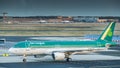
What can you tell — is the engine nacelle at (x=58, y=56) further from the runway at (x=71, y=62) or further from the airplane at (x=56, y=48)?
the runway at (x=71, y=62)

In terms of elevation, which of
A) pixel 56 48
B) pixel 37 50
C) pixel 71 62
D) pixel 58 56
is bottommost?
pixel 71 62

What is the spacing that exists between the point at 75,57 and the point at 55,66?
912 cm

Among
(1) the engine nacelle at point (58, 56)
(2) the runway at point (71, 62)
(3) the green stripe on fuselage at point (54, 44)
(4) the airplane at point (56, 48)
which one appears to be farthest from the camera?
(3) the green stripe on fuselage at point (54, 44)

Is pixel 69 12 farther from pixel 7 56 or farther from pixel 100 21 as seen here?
pixel 7 56

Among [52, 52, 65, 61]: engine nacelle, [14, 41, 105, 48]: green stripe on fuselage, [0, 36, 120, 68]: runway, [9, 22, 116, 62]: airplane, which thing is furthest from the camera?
[14, 41, 105, 48]: green stripe on fuselage

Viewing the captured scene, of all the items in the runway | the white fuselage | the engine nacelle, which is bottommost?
the runway

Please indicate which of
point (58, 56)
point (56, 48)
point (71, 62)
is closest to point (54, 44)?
point (56, 48)

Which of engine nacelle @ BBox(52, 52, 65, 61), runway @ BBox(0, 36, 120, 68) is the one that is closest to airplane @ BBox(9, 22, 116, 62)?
engine nacelle @ BBox(52, 52, 65, 61)

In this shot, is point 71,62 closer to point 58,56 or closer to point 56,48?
point 58,56

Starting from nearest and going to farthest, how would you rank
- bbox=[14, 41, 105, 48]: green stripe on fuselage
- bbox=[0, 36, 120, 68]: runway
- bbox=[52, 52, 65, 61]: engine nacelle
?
bbox=[0, 36, 120, 68]: runway
bbox=[52, 52, 65, 61]: engine nacelle
bbox=[14, 41, 105, 48]: green stripe on fuselage

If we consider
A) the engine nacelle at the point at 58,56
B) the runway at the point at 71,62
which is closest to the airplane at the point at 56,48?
the engine nacelle at the point at 58,56

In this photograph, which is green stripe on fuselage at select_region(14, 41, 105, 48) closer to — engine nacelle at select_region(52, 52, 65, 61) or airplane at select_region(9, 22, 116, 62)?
airplane at select_region(9, 22, 116, 62)

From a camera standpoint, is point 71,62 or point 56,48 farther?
point 56,48

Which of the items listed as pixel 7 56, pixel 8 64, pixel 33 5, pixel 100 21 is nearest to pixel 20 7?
pixel 33 5
